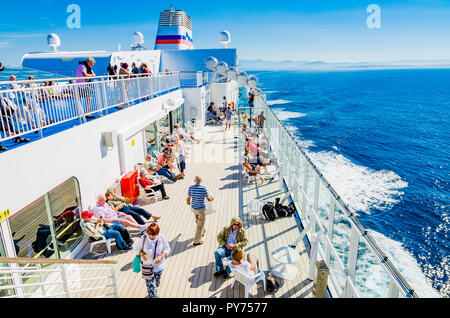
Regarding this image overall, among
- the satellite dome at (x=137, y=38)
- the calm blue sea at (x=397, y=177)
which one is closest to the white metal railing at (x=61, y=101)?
the calm blue sea at (x=397, y=177)

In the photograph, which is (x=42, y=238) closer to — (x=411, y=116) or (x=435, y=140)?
(x=435, y=140)

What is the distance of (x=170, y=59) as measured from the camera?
26984 millimetres

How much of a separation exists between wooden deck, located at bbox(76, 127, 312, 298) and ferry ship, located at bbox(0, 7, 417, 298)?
0.08ft

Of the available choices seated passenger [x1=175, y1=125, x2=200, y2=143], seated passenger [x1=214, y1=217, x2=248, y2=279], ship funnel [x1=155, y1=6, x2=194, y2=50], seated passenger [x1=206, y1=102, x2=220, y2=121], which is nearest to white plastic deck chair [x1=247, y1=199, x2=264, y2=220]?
seated passenger [x1=214, y1=217, x2=248, y2=279]

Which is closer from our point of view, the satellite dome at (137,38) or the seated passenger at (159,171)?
the seated passenger at (159,171)

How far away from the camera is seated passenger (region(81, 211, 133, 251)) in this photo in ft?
20.8

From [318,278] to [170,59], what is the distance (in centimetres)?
2546

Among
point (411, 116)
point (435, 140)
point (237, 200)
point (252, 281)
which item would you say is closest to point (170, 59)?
point (237, 200)

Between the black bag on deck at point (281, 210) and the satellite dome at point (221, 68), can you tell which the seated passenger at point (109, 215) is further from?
the satellite dome at point (221, 68)

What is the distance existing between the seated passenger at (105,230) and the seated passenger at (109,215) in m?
Answer: 0.10

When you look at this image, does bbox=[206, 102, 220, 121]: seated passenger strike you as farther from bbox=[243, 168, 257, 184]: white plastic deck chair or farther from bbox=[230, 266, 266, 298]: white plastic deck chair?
bbox=[230, 266, 266, 298]: white plastic deck chair

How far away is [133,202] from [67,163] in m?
2.83

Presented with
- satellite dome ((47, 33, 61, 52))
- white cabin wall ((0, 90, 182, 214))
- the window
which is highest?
satellite dome ((47, 33, 61, 52))

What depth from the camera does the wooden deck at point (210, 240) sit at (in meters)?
5.21
